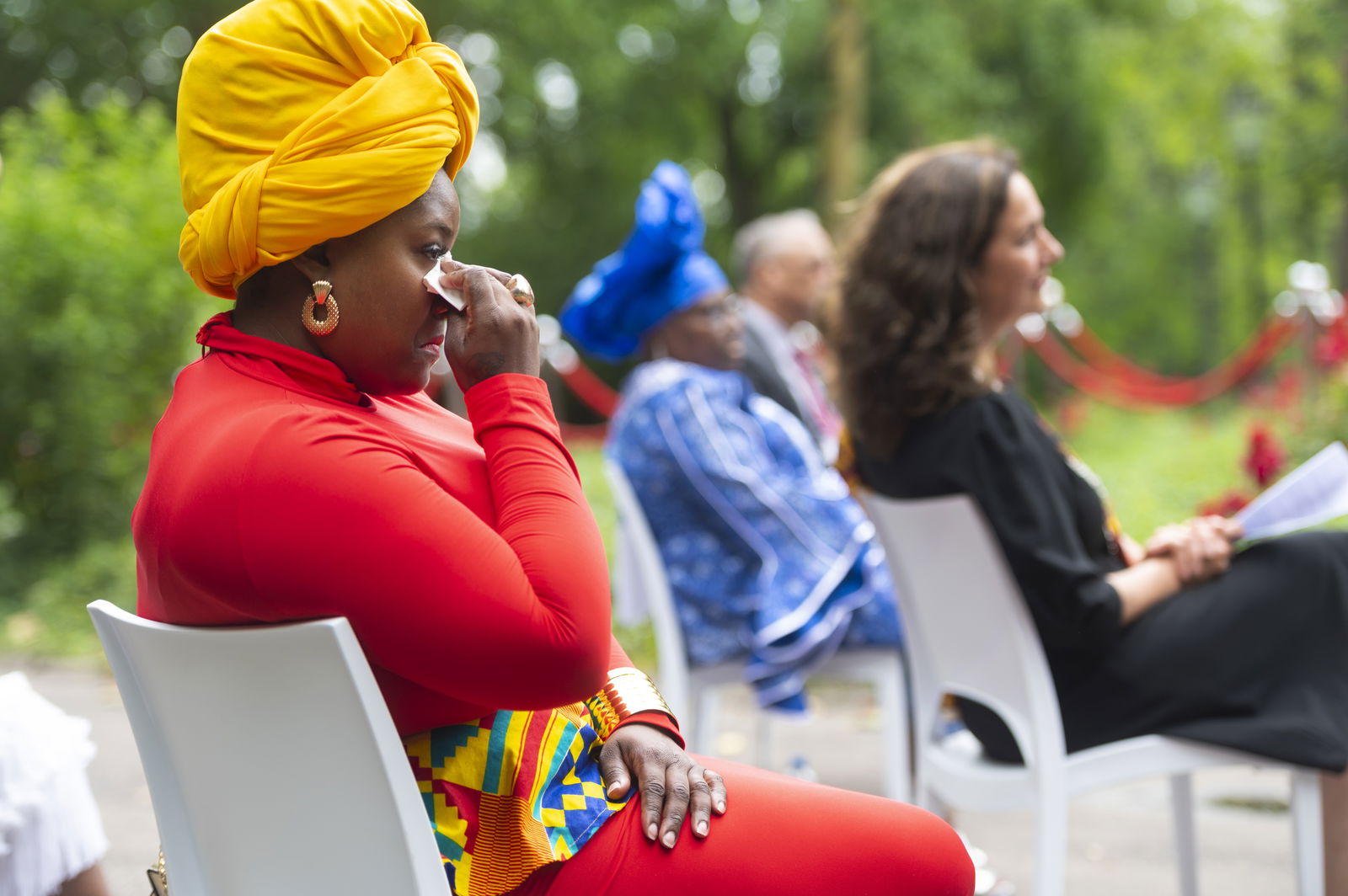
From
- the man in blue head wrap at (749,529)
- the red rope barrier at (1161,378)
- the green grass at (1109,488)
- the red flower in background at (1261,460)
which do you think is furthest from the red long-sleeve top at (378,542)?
the red rope barrier at (1161,378)

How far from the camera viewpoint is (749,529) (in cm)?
370

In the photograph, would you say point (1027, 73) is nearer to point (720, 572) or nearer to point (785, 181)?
point (785, 181)

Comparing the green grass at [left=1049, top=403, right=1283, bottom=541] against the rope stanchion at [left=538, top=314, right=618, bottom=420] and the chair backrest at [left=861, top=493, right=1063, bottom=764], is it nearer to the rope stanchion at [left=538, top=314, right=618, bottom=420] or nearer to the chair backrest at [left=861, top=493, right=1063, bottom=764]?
the rope stanchion at [left=538, top=314, right=618, bottom=420]

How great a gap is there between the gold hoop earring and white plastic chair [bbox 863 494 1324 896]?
4.70ft

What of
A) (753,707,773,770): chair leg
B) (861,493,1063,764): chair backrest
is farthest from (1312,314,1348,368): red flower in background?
(861,493,1063,764): chair backrest

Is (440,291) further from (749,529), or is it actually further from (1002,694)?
(749,529)

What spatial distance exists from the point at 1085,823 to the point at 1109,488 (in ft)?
19.7

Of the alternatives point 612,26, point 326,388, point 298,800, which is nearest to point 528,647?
point 298,800

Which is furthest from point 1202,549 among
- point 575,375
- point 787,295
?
point 575,375

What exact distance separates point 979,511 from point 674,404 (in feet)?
4.74

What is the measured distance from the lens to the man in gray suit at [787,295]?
5094 mm

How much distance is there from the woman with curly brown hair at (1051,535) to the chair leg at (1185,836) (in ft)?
1.52

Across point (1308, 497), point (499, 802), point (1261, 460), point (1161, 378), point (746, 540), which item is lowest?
point (499, 802)

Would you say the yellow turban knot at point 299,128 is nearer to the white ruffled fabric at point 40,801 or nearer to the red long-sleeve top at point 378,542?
the red long-sleeve top at point 378,542
